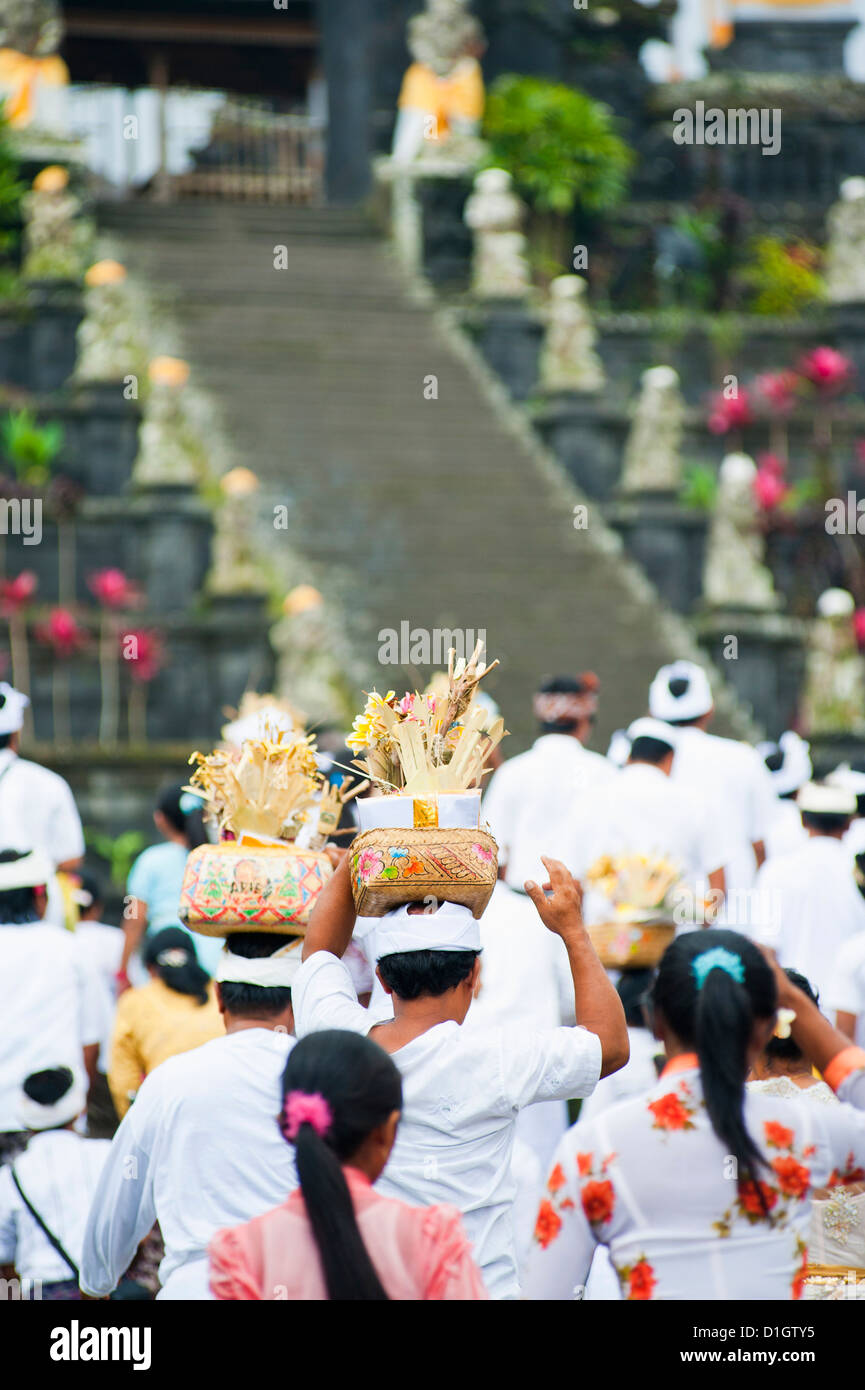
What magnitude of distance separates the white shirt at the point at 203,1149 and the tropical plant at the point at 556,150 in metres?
16.5

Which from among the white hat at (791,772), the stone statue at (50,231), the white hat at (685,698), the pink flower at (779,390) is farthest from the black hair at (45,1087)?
the pink flower at (779,390)

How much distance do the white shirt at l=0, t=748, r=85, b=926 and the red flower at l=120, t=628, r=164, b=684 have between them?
6.30 metres

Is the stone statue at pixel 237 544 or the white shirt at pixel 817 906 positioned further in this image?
the stone statue at pixel 237 544

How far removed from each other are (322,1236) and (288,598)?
10.3m

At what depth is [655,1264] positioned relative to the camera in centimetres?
349

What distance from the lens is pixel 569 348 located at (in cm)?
1694

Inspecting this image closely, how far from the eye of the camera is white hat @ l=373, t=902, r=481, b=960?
154 inches

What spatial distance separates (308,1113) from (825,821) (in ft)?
14.2

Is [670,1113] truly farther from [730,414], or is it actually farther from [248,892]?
[730,414]

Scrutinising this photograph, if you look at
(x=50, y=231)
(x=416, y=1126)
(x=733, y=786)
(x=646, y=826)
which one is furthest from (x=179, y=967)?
(x=50, y=231)

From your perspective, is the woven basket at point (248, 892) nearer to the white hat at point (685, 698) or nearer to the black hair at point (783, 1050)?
the black hair at point (783, 1050)

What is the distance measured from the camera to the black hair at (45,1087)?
5684 millimetres

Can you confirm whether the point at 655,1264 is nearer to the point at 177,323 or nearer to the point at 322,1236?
the point at 322,1236

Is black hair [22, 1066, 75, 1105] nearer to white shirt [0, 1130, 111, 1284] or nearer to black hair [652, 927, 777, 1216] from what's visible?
white shirt [0, 1130, 111, 1284]
